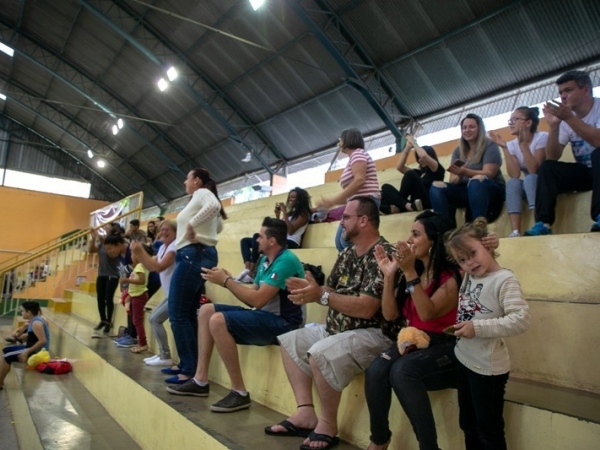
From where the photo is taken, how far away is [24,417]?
3453mm

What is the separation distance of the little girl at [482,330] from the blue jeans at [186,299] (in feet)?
5.60

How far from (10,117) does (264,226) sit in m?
19.8

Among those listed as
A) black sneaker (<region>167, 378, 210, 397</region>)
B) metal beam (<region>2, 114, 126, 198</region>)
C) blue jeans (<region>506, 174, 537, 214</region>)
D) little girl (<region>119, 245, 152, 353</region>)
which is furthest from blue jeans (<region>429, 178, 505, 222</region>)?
metal beam (<region>2, 114, 126, 198</region>)

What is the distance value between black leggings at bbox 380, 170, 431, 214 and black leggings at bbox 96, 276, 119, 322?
334 cm

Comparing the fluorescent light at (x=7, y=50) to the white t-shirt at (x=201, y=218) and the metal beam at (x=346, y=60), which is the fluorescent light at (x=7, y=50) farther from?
the white t-shirt at (x=201, y=218)

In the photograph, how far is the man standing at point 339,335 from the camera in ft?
6.37

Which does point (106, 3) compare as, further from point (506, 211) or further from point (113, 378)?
point (506, 211)

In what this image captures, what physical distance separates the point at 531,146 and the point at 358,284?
1.56 metres

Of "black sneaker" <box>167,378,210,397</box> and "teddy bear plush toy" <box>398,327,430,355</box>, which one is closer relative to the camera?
"teddy bear plush toy" <box>398,327,430,355</box>

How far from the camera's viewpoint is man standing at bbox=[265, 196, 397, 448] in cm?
194

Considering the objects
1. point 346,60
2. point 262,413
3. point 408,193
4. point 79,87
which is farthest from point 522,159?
point 79,87

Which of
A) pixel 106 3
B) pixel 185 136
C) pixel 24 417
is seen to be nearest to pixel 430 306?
pixel 24 417

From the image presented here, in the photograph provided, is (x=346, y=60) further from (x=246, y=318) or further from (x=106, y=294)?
(x=246, y=318)

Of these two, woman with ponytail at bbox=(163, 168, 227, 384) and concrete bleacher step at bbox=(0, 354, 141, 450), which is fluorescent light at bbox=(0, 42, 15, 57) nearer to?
concrete bleacher step at bbox=(0, 354, 141, 450)
